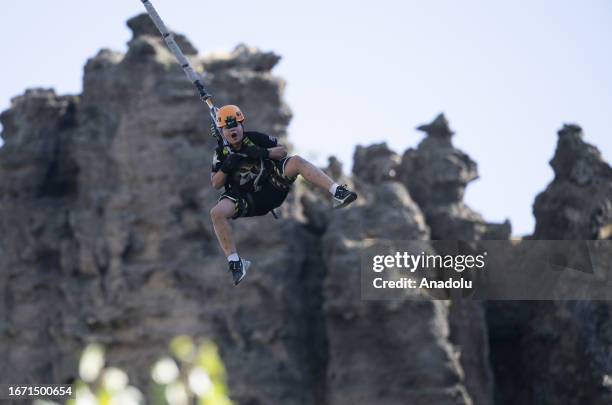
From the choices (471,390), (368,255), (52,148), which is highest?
(52,148)

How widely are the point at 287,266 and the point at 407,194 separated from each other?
406cm

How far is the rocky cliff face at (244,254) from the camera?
120ft

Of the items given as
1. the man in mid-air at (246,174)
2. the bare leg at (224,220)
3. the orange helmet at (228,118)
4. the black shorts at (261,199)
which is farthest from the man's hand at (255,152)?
the bare leg at (224,220)

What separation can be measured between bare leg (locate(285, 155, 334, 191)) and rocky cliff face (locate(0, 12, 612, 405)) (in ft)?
65.5

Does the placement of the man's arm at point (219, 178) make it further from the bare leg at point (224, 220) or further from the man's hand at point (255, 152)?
the man's hand at point (255, 152)

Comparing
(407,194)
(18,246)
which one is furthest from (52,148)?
(407,194)

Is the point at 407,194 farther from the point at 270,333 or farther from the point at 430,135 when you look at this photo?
the point at 270,333

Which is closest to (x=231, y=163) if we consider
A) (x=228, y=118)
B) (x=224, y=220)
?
(x=228, y=118)

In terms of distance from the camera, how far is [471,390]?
37.1m

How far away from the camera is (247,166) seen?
17141 mm

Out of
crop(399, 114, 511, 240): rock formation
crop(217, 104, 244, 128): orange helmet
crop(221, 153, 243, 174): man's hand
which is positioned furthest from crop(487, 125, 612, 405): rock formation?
crop(217, 104, 244, 128): orange helmet

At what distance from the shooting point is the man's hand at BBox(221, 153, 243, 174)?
16.8 m

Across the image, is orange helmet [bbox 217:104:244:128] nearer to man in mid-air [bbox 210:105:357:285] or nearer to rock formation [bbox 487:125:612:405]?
man in mid-air [bbox 210:105:357:285]

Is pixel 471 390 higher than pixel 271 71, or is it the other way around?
pixel 271 71
